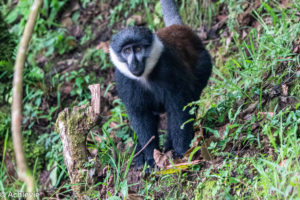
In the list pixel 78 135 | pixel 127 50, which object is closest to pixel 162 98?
pixel 127 50

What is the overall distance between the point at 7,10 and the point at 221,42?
4.50m

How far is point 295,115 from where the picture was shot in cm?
317

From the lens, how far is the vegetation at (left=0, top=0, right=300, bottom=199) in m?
A: 3.13

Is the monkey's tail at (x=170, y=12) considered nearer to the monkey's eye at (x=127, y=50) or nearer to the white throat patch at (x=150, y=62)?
the white throat patch at (x=150, y=62)

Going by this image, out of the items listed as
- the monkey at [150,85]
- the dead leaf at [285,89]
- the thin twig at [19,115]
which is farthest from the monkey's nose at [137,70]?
the thin twig at [19,115]

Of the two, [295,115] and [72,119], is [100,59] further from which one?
[295,115]

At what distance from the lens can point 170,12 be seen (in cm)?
541

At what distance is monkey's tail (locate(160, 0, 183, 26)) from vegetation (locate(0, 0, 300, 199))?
941 millimetres

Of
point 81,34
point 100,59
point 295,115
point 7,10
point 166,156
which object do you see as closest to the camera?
point 295,115

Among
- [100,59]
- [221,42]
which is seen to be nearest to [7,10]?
[100,59]

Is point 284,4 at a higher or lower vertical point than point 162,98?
higher

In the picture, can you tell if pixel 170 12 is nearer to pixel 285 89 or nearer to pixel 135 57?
pixel 135 57

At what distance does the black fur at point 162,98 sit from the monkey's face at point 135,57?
0.16 meters

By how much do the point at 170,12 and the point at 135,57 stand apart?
1705mm
